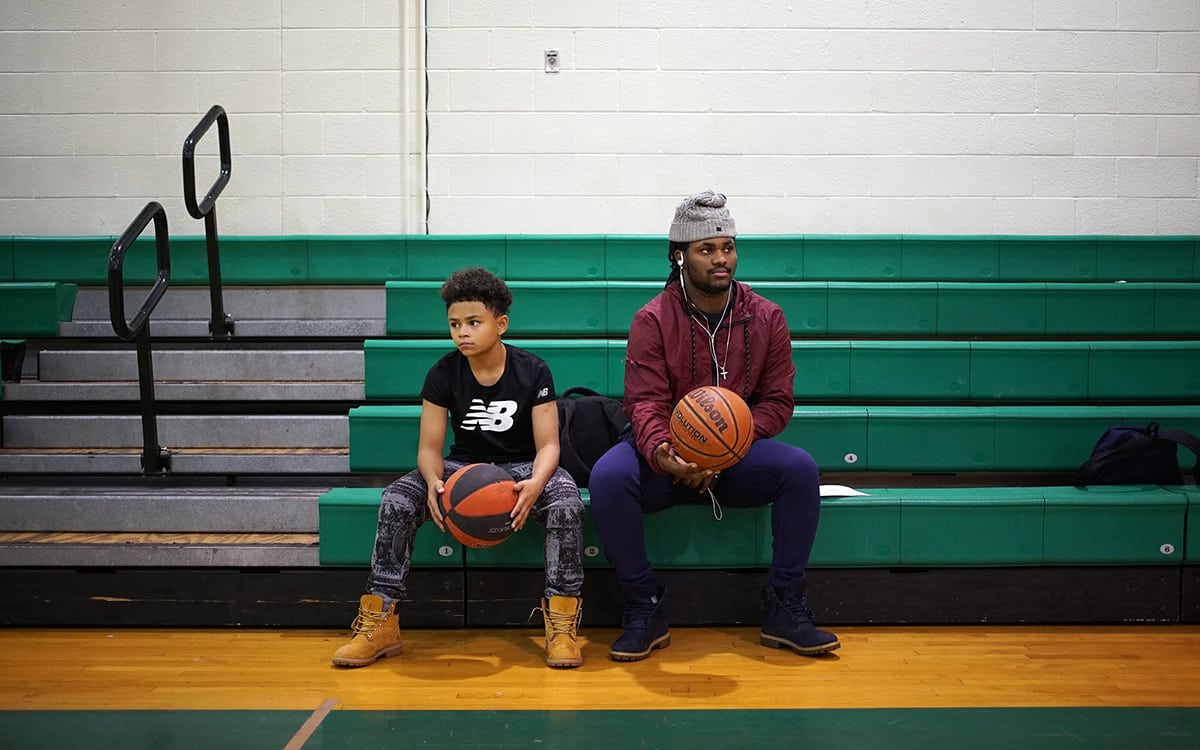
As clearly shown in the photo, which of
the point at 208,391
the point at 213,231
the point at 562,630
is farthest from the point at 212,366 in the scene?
the point at 562,630

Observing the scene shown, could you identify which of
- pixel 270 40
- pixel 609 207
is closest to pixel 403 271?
pixel 609 207

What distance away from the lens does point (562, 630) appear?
248 cm

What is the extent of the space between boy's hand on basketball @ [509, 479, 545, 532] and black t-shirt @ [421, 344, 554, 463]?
0.68 ft

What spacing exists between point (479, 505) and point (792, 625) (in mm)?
834

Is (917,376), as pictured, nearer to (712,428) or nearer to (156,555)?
(712,428)

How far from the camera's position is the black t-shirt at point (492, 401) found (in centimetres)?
267

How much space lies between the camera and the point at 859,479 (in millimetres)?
3213

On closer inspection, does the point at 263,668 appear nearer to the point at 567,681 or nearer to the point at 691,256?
the point at 567,681

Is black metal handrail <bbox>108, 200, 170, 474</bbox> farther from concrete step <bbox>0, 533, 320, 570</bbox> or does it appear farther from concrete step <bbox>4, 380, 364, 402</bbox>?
concrete step <bbox>0, 533, 320, 570</bbox>

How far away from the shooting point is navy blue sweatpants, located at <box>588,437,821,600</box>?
2.55m

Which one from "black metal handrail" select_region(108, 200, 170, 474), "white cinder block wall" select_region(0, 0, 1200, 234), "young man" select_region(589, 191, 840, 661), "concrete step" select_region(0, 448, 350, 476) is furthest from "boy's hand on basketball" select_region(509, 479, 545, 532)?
"white cinder block wall" select_region(0, 0, 1200, 234)

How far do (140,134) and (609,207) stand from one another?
2.09 m

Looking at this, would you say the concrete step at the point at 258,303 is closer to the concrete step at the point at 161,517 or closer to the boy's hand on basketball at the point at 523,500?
the concrete step at the point at 161,517

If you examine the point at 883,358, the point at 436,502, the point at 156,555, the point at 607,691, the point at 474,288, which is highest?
the point at 474,288
